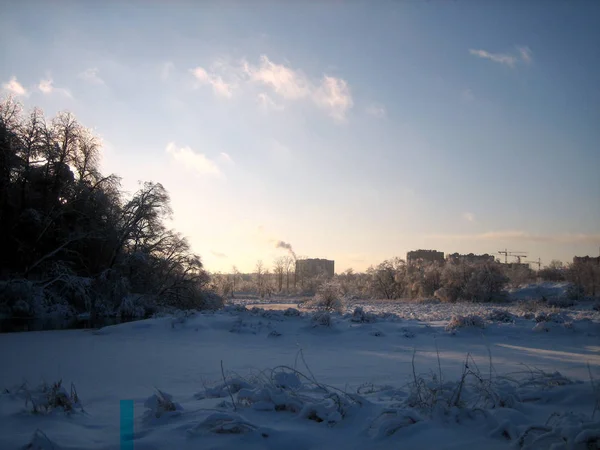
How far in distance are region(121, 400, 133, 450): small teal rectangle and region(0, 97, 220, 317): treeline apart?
1823 cm

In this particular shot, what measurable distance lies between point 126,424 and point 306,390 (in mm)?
2113

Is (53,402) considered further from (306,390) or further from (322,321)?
(322,321)

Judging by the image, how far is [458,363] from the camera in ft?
25.0

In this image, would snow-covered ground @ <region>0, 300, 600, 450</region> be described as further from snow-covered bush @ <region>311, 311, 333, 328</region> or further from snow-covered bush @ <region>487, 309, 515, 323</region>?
snow-covered bush @ <region>487, 309, 515, 323</region>

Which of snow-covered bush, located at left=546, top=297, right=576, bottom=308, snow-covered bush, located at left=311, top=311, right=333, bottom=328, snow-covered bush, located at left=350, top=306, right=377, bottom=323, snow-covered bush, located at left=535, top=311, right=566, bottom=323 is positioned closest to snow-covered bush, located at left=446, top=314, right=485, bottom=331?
snow-covered bush, located at left=535, top=311, right=566, bottom=323

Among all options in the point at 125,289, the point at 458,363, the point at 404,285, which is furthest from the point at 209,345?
the point at 404,285

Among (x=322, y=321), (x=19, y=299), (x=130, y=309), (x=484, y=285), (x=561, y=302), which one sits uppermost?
(x=484, y=285)

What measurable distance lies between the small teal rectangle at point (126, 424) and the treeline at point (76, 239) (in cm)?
1823

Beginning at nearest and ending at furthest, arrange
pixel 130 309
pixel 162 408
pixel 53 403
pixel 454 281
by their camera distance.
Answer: pixel 162 408
pixel 53 403
pixel 130 309
pixel 454 281

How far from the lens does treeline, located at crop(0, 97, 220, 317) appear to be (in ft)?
68.5

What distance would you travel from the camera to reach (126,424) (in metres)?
3.59

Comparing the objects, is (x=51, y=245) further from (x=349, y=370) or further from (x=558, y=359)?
(x=558, y=359)

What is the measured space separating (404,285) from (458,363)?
49.8 metres

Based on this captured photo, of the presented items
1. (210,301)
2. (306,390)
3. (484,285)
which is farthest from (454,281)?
(306,390)
